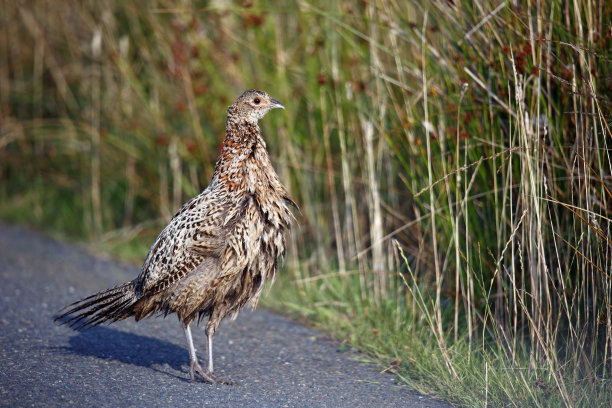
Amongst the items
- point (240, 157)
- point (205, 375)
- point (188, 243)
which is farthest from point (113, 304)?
point (240, 157)

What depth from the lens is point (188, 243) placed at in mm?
4520

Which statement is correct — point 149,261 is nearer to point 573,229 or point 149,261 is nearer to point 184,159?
point 573,229

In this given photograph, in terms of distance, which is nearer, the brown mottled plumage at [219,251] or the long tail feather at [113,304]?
the brown mottled plumage at [219,251]

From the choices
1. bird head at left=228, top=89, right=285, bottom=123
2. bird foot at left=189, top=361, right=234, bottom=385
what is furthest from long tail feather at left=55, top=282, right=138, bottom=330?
bird head at left=228, top=89, right=285, bottom=123

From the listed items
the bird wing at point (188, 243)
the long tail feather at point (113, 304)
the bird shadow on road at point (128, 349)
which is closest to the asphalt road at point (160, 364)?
the bird shadow on road at point (128, 349)

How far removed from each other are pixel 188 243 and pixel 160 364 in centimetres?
81

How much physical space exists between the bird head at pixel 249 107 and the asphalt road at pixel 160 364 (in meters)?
1.51

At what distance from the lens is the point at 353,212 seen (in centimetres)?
562

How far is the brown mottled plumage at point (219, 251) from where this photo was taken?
4457 millimetres

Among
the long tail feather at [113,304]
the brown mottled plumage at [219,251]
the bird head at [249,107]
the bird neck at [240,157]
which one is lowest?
the long tail feather at [113,304]

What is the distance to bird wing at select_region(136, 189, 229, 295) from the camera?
4477 millimetres

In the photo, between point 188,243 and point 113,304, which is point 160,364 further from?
point 188,243

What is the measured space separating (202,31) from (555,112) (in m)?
3.70

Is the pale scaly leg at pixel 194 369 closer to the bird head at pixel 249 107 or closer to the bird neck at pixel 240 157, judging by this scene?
the bird neck at pixel 240 157
